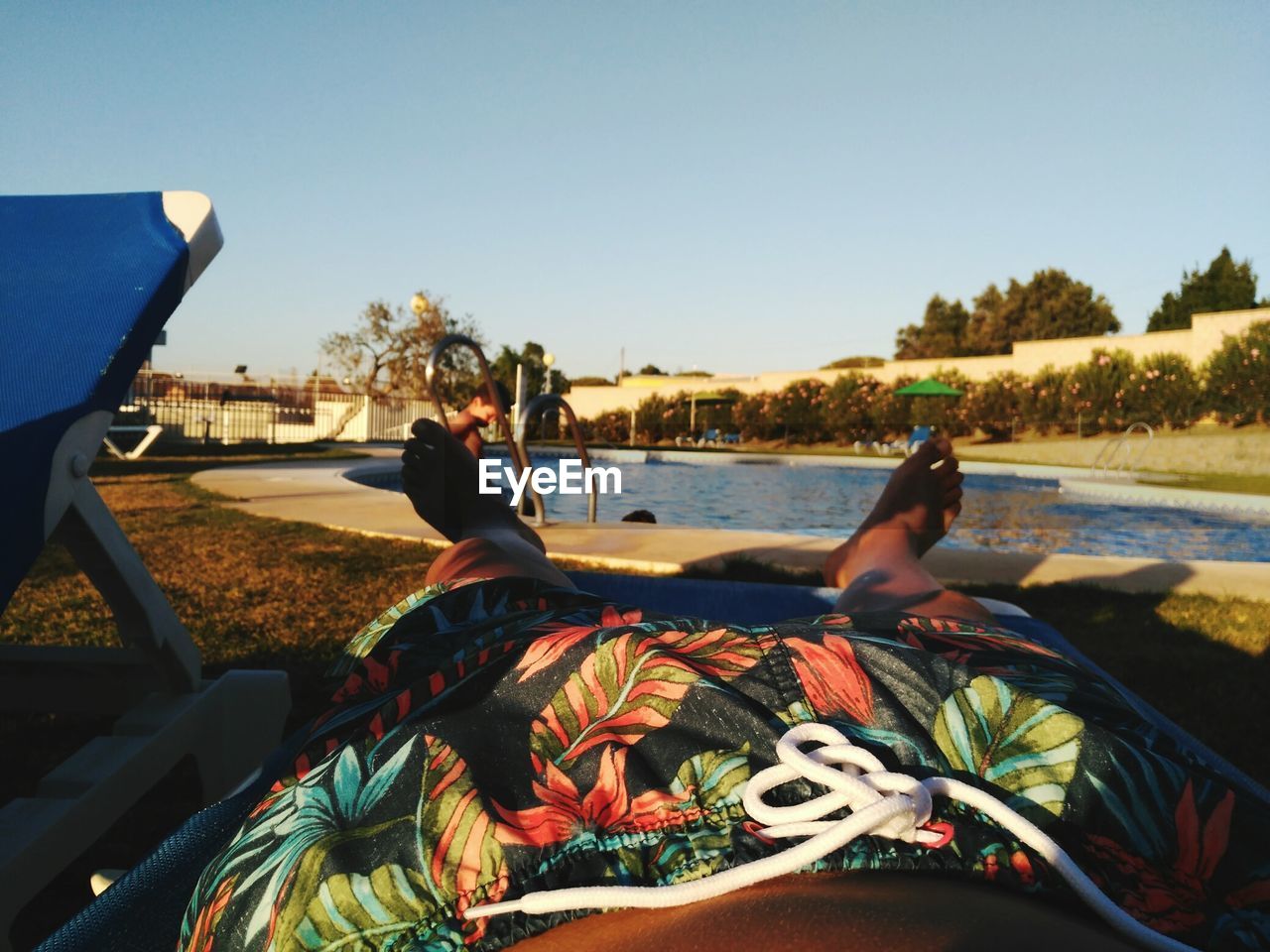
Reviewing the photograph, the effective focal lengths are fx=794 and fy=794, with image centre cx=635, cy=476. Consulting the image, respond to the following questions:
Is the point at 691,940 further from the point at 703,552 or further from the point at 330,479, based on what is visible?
the point at 330,479

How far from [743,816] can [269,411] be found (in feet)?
68.5

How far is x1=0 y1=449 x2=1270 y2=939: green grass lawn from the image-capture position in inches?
69.1

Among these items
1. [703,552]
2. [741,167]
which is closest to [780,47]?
[741,167]

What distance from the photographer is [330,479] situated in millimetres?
7555

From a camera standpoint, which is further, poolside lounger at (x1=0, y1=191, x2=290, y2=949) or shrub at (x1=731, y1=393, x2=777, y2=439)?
shrub at (x1=731, y1=393, x2=777, y2=439)

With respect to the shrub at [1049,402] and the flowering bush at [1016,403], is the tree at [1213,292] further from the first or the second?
the shrub at [1049,402]

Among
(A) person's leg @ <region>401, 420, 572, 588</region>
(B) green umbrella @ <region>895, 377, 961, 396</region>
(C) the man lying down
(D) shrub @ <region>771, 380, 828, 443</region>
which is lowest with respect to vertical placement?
(C) the man lying down

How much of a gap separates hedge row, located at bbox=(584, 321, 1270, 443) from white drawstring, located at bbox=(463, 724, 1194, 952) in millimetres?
21944

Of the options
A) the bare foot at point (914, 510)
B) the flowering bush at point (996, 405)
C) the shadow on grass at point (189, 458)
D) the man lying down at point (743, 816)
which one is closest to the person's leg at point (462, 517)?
the man lying down at point (743, 816)

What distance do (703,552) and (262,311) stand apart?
19.5 m

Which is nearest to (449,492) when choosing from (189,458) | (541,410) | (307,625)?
(307,625)

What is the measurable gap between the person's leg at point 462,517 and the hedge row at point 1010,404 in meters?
21.0

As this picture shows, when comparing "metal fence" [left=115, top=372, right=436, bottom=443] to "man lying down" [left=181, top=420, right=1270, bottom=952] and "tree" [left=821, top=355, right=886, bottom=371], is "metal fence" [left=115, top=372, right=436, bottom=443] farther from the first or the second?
"man lying down" [left=181, top=420, right=1270, bottom=952]

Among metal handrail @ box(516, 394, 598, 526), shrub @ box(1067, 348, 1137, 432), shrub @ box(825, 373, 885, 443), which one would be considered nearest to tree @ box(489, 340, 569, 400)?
shrub @ box(825, 373, 885, 443)
